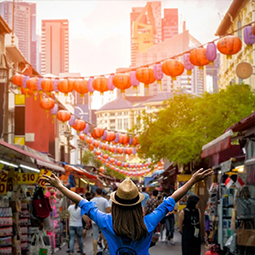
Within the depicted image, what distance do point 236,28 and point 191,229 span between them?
3130cm

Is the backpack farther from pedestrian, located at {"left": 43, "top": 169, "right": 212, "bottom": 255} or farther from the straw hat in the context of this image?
the straw hat

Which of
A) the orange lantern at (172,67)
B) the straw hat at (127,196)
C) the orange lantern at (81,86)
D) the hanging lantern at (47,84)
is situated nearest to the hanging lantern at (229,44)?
Result: the orange lantern at (172,67)

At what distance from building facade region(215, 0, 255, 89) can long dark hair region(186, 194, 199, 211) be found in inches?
819

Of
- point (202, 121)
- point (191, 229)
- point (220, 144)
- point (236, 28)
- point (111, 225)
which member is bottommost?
point (191, 229)

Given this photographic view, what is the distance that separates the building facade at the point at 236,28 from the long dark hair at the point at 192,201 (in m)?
20.8

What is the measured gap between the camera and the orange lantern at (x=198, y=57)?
52.6 ft

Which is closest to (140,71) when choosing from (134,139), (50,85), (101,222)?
(50,85)

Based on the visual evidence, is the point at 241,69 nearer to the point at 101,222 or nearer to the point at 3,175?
the point at 3,175

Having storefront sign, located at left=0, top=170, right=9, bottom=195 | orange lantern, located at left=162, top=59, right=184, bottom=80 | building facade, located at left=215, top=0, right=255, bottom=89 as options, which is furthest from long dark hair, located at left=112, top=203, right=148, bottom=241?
building facade, located at left=215, top=0, right=255, bottom=89

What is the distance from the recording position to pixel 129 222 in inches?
198

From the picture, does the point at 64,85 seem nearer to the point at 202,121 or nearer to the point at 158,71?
the point at 158,71

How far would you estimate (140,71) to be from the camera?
18609 mm

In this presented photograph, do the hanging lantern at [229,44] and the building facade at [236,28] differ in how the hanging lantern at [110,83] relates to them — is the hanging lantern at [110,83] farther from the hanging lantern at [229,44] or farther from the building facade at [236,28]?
the building facade at [236,28]

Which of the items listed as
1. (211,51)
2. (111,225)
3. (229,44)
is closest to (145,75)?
(211,51)
